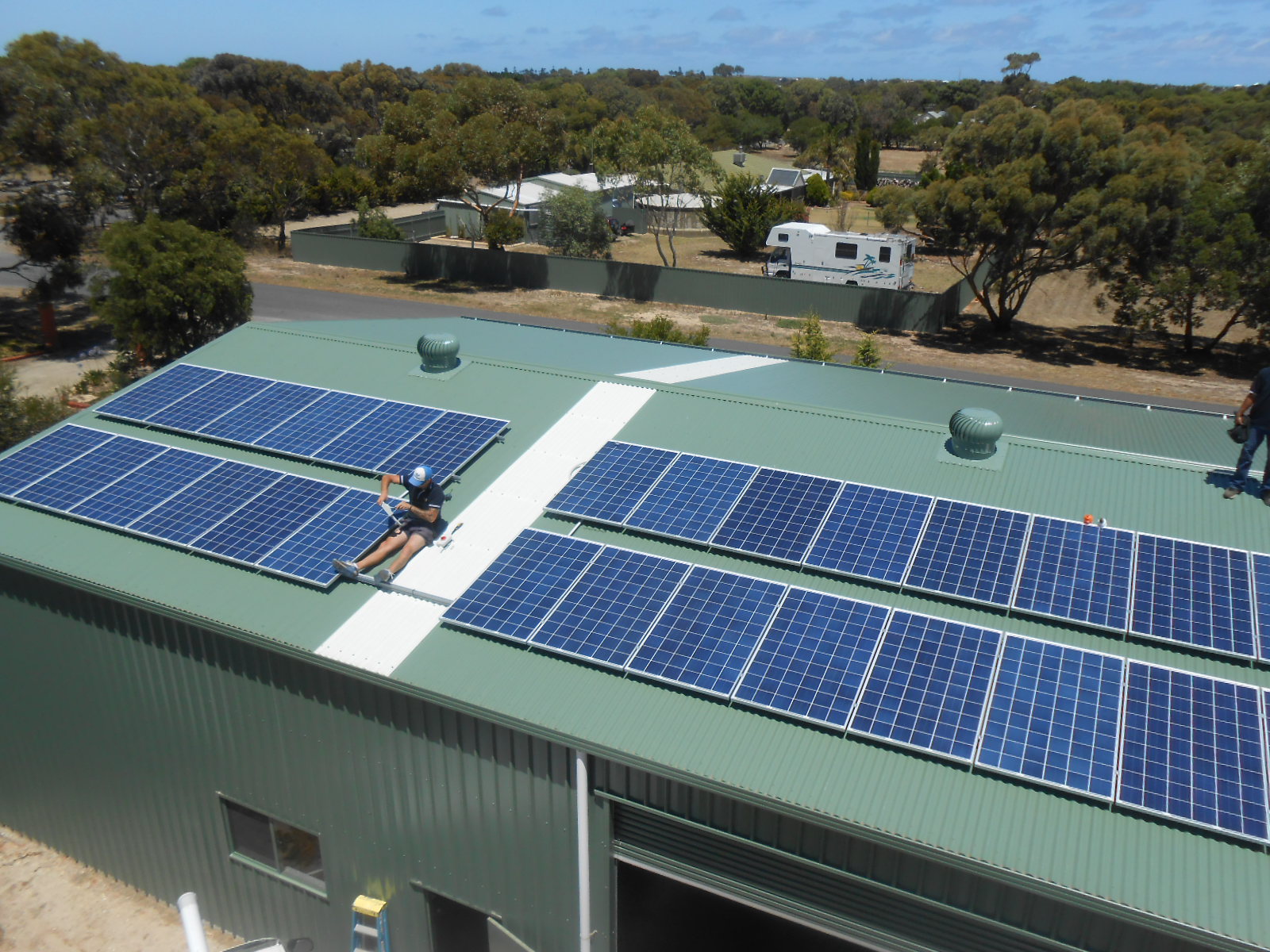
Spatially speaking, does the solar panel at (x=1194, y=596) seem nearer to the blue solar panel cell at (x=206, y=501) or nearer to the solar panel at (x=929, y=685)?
the solar panel at (x=929, y=685)

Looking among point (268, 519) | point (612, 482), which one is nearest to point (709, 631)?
point (612, 482)

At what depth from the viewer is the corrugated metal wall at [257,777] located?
33.3 ft

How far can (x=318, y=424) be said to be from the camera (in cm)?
1468

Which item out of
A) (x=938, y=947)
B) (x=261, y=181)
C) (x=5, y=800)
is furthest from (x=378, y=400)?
(x=261, y=181)

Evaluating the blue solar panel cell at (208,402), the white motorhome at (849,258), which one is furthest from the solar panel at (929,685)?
the white motorhome at (849,258)

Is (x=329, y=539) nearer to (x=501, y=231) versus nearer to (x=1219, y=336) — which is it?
(x=1219, y=336)

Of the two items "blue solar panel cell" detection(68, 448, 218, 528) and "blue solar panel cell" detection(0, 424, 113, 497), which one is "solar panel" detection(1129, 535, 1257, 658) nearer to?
"blue solar panel cell" detection(68, 448, 218, 528)

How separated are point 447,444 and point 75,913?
29.5 feet

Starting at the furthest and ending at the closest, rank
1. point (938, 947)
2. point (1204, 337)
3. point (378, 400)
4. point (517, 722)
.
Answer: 1. point (1204, 337)
2. point (378, 400)
3. point (517, 722)
4. point (938, 947)

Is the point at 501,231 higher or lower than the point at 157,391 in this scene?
higher

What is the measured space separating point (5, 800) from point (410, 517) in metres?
9.26

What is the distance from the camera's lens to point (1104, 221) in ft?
112

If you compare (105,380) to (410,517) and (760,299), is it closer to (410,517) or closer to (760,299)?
(410,517)

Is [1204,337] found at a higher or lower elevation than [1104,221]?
lower
